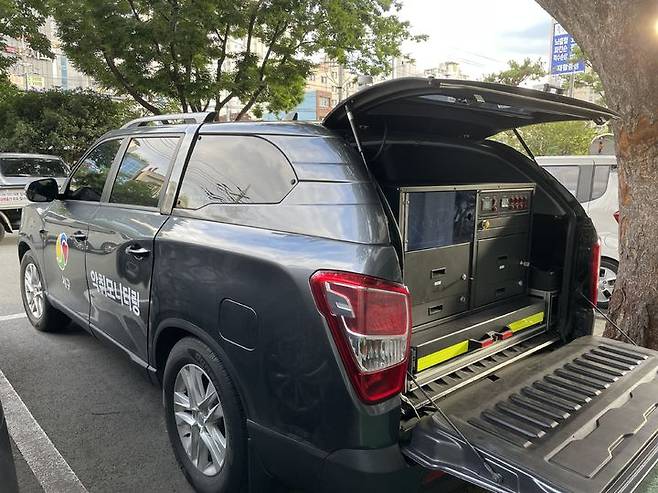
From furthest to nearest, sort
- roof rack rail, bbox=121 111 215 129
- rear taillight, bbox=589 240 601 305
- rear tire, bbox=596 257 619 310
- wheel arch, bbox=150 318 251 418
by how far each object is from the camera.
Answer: rear tire, bbox=596 257 619 310
rear taillight, bbox=589 240 601 305
roof rack rail, bbox=121 111 215 129
wheel arch, bbox=150 318 251 418

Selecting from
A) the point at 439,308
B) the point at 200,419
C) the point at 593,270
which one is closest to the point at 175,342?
the point at 200,419

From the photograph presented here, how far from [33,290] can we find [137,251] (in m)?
2.61

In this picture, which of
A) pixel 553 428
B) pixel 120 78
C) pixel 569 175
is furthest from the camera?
pixel 120 78

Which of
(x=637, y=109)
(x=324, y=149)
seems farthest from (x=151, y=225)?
(x=637, y=109)

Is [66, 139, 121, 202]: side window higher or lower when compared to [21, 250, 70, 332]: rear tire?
higher

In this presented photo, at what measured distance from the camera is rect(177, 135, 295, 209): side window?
240 centimetres

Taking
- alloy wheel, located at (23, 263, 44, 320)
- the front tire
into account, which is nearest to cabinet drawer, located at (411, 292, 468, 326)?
the front tire

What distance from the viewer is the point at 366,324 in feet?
6.33

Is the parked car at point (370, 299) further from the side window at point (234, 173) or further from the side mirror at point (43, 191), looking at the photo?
the side mirror at point (43, 191)

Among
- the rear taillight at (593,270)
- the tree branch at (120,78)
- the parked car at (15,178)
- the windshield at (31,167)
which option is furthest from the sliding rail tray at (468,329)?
the tree branch at (120,78)

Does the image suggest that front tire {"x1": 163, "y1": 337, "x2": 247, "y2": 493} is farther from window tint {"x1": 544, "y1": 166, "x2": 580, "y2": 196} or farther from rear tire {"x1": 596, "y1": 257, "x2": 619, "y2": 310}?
window tint {"x1": 544, "y1": 166, "x2": 580, "y2": 196}

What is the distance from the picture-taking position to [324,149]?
7.36 feet

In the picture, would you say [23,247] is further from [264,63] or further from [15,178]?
[264,63]

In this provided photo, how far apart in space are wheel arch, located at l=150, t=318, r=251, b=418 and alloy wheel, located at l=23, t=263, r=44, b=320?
233cm
